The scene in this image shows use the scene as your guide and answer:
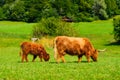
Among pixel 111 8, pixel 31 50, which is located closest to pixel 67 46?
pixel 31 50

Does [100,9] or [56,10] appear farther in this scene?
[56,10]

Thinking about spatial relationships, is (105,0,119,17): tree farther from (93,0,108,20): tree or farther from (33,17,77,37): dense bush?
(33,17,77,37): dense bush

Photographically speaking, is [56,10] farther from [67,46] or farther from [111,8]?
[67,46]

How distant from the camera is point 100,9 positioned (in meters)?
129

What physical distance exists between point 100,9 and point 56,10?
14692mm

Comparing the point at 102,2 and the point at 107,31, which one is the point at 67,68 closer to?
the point at 107,31

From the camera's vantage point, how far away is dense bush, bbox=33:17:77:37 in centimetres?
8181

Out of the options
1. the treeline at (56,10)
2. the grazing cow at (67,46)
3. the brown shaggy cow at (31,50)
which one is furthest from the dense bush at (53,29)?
the grazing cow at (67,46)

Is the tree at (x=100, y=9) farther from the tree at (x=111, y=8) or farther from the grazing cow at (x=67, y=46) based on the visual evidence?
the grazing cow at (x=67, y=46)

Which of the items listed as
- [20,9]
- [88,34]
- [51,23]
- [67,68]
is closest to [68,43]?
Answer: [67,68]

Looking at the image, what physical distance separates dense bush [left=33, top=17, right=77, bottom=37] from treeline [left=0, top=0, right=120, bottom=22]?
138 ft

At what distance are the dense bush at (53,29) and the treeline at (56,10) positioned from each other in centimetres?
4194

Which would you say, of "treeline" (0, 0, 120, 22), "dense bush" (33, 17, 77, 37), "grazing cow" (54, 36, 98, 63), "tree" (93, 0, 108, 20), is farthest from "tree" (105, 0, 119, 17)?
"grazing cow" (54, 36, 98, 63)

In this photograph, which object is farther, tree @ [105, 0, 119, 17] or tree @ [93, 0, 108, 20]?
tree @ [105, 0, 119, 17]
